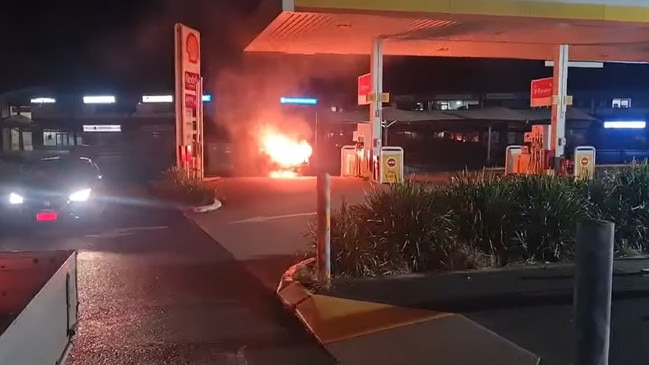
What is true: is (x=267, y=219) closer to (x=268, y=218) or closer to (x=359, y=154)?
(x=268, y=218)

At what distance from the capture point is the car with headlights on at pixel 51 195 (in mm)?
13281

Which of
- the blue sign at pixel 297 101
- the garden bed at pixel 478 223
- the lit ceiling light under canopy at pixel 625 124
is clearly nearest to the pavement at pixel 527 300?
the garden bed at pixel 478 223

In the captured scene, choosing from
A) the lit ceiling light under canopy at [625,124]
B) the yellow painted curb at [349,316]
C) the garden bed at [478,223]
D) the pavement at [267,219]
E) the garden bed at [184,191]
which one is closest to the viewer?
the yellow painted curb at [349,316]

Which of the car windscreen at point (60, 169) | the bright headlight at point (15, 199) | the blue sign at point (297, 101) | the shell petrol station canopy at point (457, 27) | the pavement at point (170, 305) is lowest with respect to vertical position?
the pavement at point (170, 305)

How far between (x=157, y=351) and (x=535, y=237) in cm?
563

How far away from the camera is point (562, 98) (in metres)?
23.5

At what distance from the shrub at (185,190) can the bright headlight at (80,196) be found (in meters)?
3.41

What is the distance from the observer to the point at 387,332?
677cm

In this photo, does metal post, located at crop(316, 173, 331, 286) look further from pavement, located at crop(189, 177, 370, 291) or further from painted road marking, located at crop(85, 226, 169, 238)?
painted road marking, located at crop(85, 226, 169, 238)

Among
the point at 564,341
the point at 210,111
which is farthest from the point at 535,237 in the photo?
the point at 210,111

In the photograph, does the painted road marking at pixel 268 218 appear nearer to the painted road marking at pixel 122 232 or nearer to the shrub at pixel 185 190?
the painted road marking at pixel 122 232

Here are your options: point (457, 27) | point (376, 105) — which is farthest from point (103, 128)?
point (457, 27)

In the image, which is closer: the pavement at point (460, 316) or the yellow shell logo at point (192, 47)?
the pavement at point (460, 316)

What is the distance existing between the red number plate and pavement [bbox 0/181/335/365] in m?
0.24
